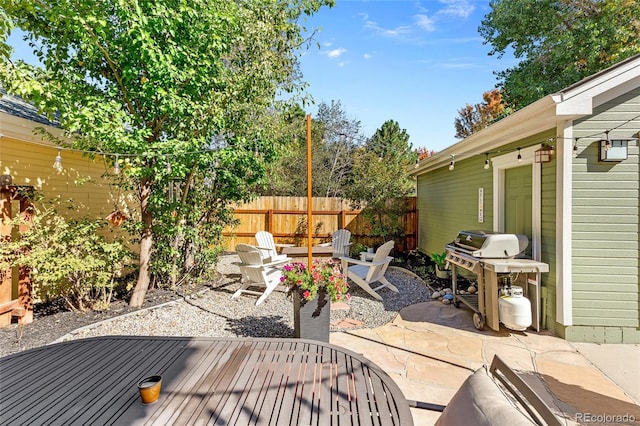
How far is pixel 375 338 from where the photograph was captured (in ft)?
12.0

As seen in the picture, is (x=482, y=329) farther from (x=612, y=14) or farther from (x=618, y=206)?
(x=612, y=14)

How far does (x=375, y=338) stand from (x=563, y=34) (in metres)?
10.7

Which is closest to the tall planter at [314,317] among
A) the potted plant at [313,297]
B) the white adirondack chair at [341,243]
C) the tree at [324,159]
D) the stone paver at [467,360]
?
the potted plant at [313,297]

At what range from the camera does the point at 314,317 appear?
3348 mm

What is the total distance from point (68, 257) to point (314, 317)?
305cm

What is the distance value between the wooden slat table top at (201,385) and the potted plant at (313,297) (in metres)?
1.15

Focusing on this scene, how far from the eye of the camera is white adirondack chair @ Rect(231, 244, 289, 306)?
514 centimetres

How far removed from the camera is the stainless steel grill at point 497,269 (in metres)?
3.67

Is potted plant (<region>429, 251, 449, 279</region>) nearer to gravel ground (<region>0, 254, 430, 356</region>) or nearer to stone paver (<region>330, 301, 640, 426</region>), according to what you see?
gravel ground (<region>0, 254, 430, 356</region>)

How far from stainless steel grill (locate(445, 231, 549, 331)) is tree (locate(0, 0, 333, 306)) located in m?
3.38

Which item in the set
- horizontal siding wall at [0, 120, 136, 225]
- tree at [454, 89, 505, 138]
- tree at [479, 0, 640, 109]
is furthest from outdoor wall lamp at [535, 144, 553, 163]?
tree at [454, 89, 505, 138]

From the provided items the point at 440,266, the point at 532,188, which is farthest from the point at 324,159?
the point at 532,188

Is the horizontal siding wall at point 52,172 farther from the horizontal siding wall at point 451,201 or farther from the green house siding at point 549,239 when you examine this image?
the horizontal siding wall at point 451,201

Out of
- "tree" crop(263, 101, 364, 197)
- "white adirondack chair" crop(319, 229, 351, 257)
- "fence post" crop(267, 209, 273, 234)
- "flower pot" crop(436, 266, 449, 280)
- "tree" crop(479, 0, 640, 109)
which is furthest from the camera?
"tree" crop(263, 101, 364, 197)
